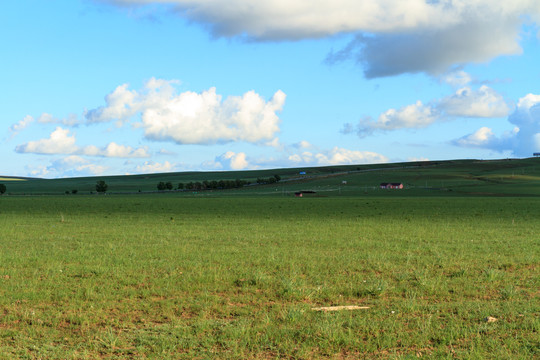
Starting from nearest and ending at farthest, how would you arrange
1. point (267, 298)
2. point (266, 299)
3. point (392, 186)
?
point (266, 299), point (267, 298), point (392, 186)

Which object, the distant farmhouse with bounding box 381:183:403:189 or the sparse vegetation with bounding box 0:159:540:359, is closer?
the sparse vegetation with bounding box 0:159:540:359

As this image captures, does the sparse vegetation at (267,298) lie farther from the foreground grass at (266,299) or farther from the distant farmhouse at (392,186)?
the distant farmhouse at (392,186)

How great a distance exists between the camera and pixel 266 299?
45.5ft

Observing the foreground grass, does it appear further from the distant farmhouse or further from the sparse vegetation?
the distant farmhouse

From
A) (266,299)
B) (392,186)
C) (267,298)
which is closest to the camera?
(266,299)

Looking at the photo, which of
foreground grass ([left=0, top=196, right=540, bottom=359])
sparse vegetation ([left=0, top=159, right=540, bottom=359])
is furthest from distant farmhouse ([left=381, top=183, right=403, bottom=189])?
foreground grass ([left=0, top=196, right=540, bottom=359])

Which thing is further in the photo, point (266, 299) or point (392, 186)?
point (392, 186)

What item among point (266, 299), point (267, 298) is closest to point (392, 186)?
point (267, 298)

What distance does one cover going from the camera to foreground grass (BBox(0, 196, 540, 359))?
32.3 feet

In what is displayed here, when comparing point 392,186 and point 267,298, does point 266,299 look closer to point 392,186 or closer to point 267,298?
point 267,298

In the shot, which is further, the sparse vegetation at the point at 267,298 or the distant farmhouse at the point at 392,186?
the distant farmhouse at the point at 392,186

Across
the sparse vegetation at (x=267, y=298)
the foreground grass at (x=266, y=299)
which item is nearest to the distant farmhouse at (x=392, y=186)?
the sparse vegetation at (x=267, y=298)

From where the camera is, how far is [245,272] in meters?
17.3

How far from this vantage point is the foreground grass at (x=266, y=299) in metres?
9.84
